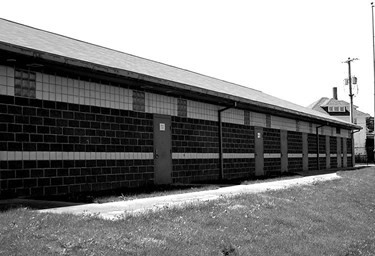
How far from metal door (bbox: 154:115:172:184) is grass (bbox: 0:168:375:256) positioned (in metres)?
4.55

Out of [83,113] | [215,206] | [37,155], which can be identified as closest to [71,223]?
[215,206]

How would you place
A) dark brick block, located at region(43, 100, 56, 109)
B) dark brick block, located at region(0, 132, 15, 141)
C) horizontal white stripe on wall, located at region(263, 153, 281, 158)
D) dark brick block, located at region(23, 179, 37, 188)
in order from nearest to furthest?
dark brick block, located at region(0, 132, 15, 141) → dark brick block, located at region(23, 179, 37, 188) → dark brick block, located at region(43, 100, 56, 109) → horizontal white stripe on wall, located at region(263, 153, 281, 158)

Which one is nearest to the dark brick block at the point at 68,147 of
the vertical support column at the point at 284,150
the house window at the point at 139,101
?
the house window at the point at 139,101

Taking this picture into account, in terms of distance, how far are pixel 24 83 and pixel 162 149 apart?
20.4 feet

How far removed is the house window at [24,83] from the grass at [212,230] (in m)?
4.19

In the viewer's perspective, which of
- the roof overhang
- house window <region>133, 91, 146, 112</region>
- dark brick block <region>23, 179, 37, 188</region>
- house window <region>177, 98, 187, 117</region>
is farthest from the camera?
house window <region>177, 98, 187, 117</region>

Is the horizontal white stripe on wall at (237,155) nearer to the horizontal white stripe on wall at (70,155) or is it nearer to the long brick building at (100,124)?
the long brick building at (100,124)

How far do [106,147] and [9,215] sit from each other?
6.52m

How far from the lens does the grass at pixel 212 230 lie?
248 inches

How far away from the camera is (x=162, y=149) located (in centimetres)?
1667

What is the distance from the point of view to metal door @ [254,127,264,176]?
24.1 metres

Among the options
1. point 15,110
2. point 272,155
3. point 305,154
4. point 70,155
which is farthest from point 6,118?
point 305,154

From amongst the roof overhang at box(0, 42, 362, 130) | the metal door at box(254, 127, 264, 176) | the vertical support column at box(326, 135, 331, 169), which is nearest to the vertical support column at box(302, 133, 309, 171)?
the vertical support column at box(326, 135, 331, 169)

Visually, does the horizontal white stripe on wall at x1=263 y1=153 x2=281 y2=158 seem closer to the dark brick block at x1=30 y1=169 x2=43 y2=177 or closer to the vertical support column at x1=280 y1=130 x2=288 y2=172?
the vertical support column at x1=280 y1=130 x2=288 y2=172
